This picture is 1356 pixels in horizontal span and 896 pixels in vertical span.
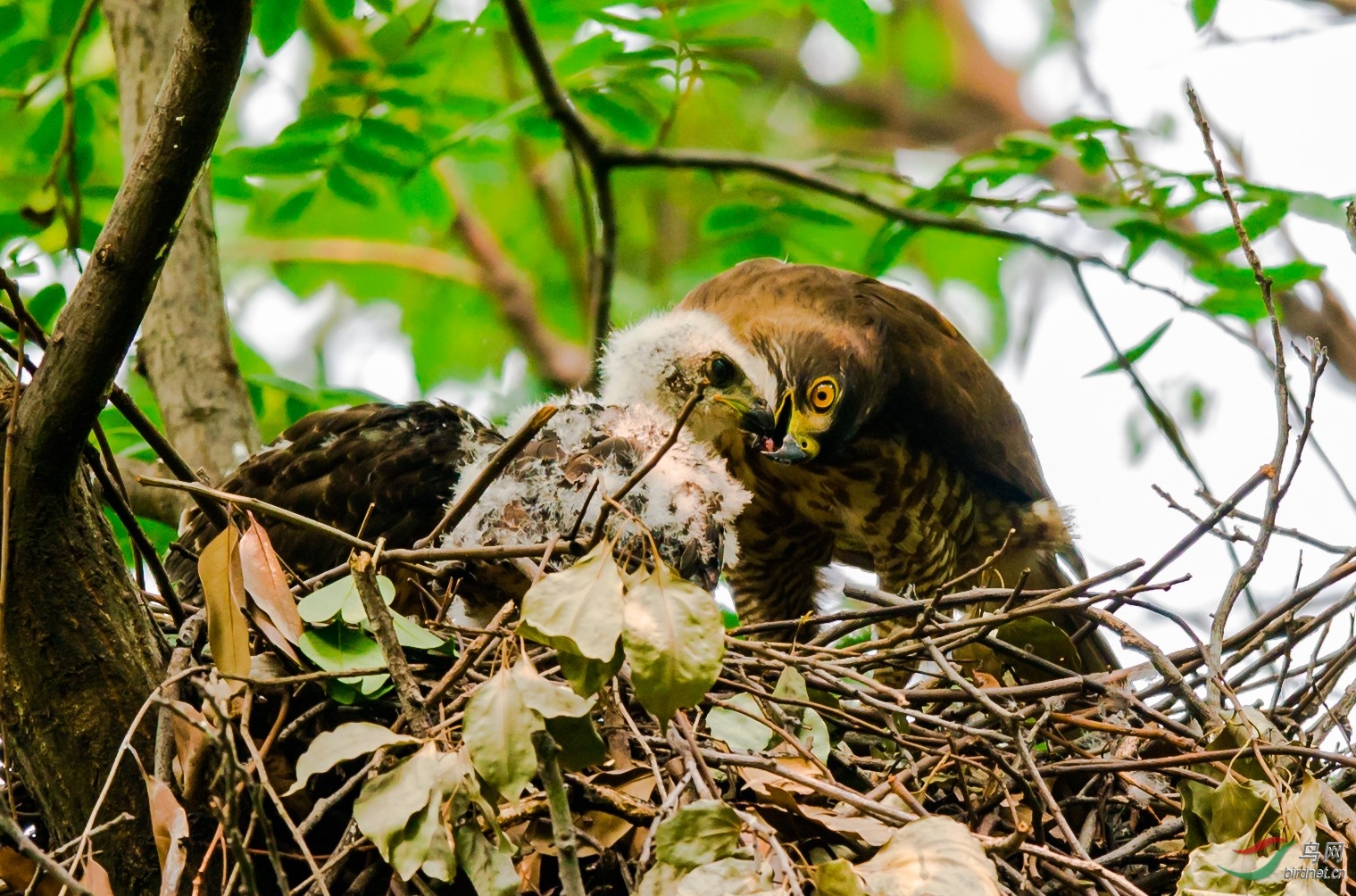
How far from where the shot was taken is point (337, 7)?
12.9 ft

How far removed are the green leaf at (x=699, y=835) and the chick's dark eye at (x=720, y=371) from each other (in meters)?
1.91

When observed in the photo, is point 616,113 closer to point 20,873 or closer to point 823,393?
point 823,393

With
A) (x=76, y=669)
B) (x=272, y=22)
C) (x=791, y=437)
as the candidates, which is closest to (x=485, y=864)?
(x=76, y=669)

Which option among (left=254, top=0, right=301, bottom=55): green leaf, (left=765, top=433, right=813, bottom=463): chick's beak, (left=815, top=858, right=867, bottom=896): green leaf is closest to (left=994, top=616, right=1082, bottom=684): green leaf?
(left=765, top=433, right=813, bottom=463): chick's beak

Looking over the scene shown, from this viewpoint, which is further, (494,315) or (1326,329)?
(494,315)

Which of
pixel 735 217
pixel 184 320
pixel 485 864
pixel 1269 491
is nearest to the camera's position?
pixel 485 864

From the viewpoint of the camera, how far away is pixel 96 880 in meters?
1.85

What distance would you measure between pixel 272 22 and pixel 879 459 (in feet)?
7.68

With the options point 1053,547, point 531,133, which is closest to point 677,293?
point 531,133

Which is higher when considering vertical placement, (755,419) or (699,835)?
(755,419)

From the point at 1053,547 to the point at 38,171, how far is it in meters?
3.97

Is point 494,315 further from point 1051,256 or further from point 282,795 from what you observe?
point 282,795

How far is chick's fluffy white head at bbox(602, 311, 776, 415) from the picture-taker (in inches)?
140

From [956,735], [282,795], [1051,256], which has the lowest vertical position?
[282,795]
